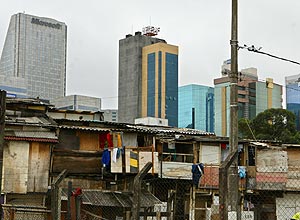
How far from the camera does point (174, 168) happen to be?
28.0 m

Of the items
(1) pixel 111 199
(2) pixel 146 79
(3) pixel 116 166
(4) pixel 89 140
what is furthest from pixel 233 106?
(2) pixel 146 79

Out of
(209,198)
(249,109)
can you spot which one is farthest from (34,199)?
(249,109)

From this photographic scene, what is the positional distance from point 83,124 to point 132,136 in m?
2.43

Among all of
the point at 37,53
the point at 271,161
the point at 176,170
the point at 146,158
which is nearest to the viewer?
the point at 146,158

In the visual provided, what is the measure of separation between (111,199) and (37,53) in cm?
15774

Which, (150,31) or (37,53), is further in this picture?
(37,53)

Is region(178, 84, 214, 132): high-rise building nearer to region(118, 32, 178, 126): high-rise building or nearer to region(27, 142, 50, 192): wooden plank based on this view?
region(118, 32, 178, 126): high-rise building

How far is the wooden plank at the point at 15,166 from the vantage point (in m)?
25.0

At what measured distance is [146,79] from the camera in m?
114

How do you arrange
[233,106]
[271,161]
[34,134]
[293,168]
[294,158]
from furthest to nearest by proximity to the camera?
1. [294,158]
2. [293,168]
3. [271,161]
4. [34,134]
5. [233,106]

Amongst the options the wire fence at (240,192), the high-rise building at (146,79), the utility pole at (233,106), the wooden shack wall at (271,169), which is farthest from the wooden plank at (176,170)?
the high-rise building at (146,79)

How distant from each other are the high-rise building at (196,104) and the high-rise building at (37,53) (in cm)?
5042

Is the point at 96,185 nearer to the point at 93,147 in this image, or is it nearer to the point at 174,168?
the point at 93,147

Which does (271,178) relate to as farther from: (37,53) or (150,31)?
(37,53)
